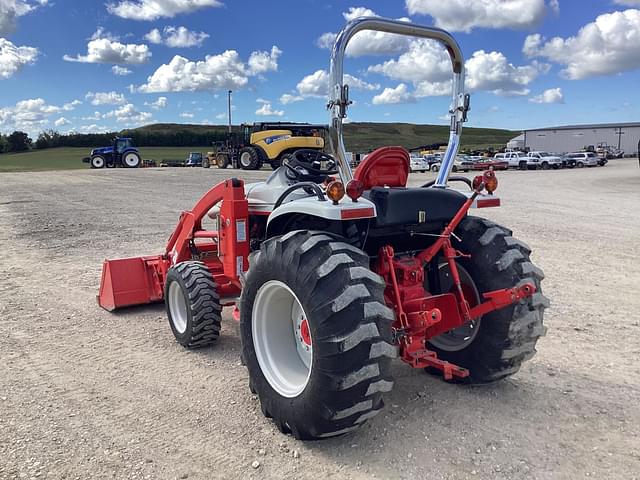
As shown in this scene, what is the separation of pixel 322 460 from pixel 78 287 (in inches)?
209

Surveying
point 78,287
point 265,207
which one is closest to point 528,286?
point 265,207

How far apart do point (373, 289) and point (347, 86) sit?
53.1 inches

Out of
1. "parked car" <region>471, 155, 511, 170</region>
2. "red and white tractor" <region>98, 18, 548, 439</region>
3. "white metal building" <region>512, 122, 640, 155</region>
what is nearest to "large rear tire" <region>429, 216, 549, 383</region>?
"red and white tractor" <region>98, 18, 548, 439</region>

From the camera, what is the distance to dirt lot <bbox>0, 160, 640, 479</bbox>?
130 inches

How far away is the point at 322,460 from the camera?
11.0 ft

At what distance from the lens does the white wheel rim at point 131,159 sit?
135ft

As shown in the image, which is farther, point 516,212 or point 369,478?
point 516,212

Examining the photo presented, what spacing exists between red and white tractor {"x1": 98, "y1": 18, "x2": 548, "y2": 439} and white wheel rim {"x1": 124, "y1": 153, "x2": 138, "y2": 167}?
129 ft

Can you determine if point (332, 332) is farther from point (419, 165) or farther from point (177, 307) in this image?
point (419, 165)

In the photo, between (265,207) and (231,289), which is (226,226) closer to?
(265,207)

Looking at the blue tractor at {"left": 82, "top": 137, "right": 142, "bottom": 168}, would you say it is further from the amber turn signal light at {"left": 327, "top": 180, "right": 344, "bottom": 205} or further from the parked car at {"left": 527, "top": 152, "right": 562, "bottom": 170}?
the amber turn signal light at {"left": 327, "top": 180, "right": 344, "bottom": 205}

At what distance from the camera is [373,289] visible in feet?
10.5

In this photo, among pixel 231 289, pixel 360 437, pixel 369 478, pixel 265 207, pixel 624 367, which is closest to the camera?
pixel 369 478

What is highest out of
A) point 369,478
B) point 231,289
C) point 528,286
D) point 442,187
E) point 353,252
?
point 442,187
